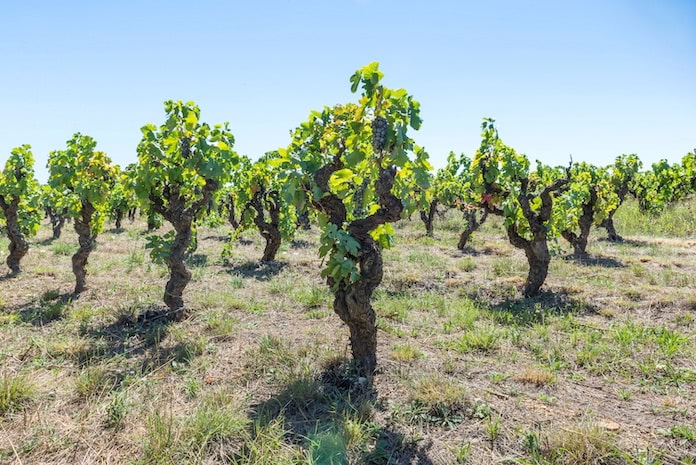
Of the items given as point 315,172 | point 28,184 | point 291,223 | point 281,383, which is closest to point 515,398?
point 281,383

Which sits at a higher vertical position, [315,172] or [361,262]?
[315,172]

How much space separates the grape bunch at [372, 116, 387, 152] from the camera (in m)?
3.96

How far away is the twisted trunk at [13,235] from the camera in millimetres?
9703

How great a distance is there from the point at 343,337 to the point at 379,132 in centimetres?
291

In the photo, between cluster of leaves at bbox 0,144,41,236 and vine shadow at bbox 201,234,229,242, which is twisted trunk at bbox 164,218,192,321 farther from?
vine shadow at bbox 201,234,229,242

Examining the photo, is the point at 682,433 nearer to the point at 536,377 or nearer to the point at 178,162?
the point at 536,377

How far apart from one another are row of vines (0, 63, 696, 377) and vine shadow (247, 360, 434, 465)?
37cm

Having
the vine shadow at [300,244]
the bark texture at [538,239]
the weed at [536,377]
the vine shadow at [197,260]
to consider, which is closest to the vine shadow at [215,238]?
the vine shadow at [300,244]

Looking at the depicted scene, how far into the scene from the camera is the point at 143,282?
8625 millimetres

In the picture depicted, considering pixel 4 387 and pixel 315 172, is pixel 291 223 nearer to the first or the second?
pixel 315 172

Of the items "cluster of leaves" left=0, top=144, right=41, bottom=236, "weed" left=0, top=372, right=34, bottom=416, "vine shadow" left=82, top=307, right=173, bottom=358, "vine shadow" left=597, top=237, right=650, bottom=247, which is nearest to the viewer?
"weed" left=0, top=372, right=34, bottom=416

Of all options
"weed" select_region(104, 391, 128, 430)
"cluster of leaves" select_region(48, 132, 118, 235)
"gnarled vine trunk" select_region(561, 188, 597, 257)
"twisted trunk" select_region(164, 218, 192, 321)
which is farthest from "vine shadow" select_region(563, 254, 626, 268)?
"cluster of leaves" select_region(48, 132, 118, 235)

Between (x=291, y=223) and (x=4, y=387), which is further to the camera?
(x=291, y=223)

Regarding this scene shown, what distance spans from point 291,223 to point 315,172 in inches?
299
